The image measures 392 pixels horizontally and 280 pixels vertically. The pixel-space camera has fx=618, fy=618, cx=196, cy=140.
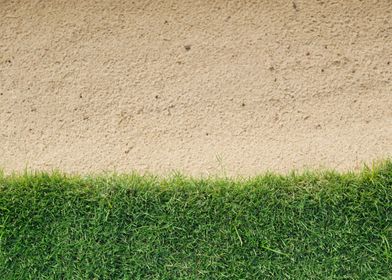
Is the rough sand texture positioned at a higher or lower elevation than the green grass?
higher

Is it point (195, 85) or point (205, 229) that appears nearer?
point (205, 229)

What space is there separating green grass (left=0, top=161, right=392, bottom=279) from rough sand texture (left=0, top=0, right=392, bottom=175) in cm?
18

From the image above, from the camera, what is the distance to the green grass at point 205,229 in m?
3.19

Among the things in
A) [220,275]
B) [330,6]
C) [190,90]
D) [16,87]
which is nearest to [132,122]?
[190,90]

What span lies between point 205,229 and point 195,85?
→ 0.83 m

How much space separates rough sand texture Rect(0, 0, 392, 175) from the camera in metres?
3.42

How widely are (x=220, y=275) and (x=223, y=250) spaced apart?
0.13 metres

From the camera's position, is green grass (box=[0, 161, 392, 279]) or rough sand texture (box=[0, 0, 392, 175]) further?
rough sand texture (box=[0, 0, 392, 175])

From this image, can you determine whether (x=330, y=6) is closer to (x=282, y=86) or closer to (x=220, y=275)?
(x=282, y=86)

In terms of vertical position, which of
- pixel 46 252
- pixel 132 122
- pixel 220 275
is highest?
pixel 132 122

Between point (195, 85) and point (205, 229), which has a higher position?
point (195, 85)

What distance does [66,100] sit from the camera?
353cm

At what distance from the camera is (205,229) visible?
3223mm

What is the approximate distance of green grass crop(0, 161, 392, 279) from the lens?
3.19 meters
